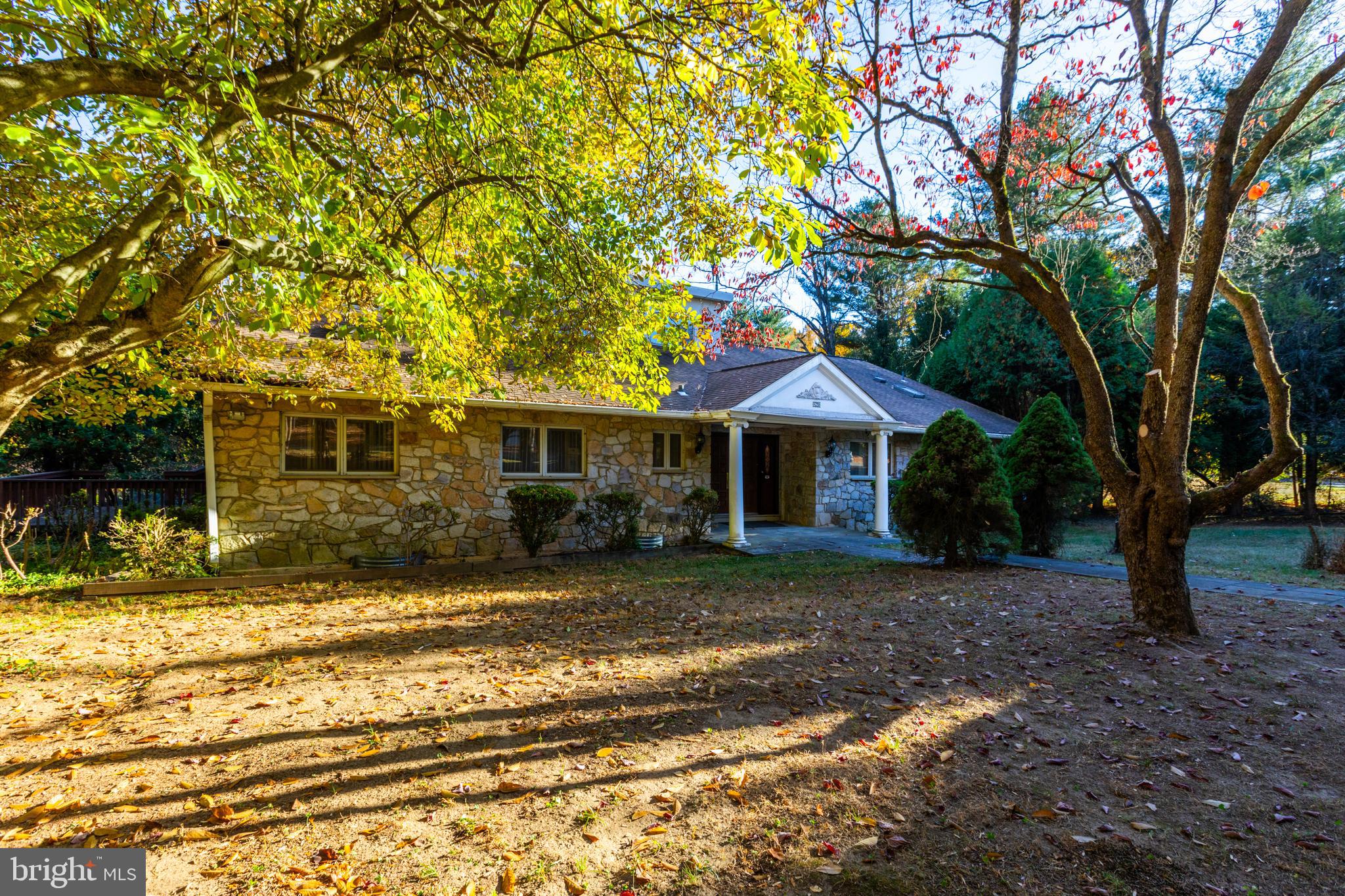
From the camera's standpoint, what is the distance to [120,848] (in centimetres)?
263

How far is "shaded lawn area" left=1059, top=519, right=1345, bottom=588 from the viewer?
902 cm

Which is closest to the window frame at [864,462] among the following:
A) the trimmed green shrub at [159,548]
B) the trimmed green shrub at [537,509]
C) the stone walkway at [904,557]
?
the stone walkway at [904,557]

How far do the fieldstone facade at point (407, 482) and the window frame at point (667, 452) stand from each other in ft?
0.23

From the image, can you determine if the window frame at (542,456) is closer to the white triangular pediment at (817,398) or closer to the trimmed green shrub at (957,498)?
the white triangular pediment at (817,398)

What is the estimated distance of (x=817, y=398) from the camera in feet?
41.8

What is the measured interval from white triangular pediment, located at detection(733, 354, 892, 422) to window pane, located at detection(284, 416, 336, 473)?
6877mm

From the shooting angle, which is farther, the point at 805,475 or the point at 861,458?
the point at 861,458

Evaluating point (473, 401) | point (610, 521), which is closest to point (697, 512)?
point (610, 521)

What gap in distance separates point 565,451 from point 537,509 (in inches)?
64.7

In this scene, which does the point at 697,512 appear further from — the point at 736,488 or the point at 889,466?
the point at 889,466

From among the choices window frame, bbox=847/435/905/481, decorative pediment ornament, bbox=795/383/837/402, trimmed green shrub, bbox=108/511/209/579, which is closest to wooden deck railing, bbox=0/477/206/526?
trimmed green shrub, bbox=108/511/209/579

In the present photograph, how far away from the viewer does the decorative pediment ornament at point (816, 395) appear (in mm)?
12555

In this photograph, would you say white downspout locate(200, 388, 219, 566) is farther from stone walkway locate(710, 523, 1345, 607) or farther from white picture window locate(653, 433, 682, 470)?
stone walkway locate(710, 523, 1345, 607)

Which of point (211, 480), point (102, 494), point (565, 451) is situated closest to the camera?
point (211, 480)
